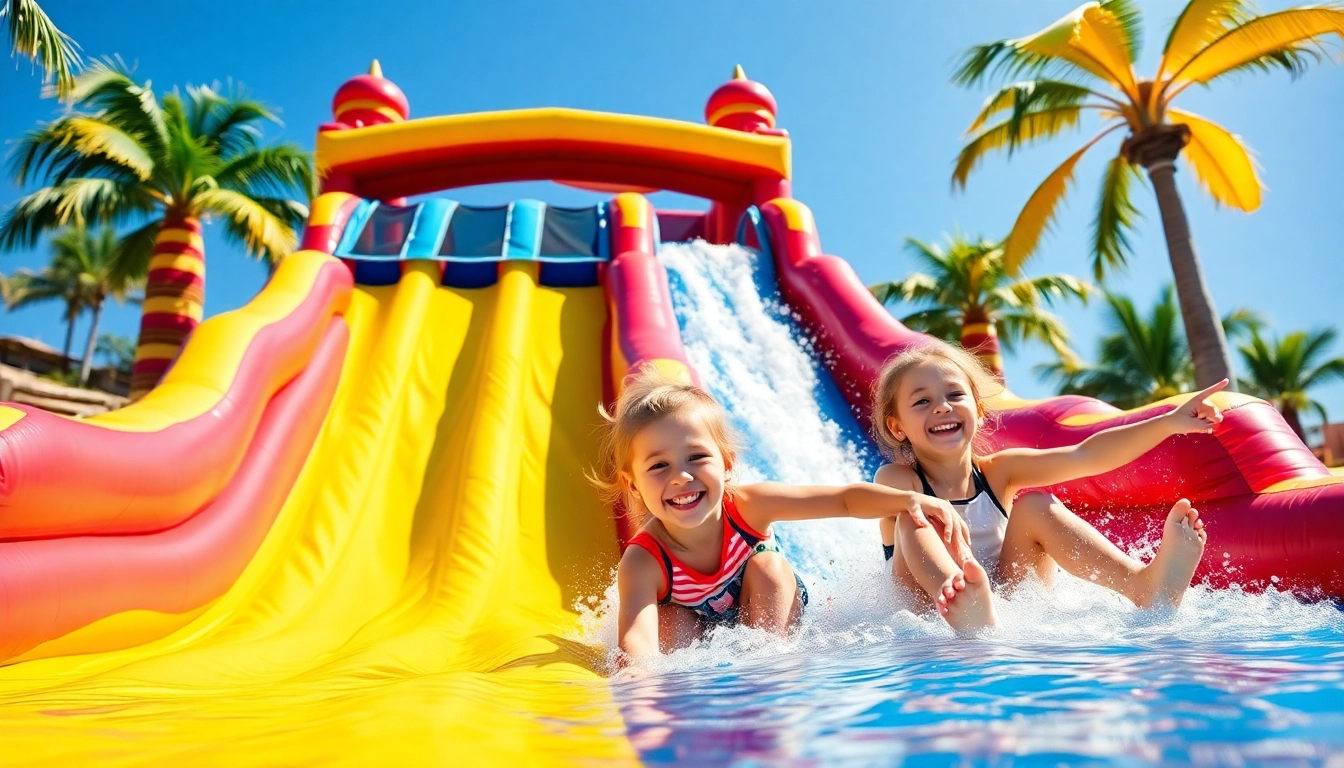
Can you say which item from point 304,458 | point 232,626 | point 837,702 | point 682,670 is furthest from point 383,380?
point 837,702

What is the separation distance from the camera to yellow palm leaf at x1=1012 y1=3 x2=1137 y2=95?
21.9ft

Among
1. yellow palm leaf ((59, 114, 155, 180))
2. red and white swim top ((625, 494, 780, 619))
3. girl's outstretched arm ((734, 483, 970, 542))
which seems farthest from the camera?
yellow palm leaf ((59, 114, 155, 180))

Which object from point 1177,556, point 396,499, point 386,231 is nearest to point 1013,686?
point 1177,556

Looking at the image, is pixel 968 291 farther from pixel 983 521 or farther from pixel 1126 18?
pixel 983 521

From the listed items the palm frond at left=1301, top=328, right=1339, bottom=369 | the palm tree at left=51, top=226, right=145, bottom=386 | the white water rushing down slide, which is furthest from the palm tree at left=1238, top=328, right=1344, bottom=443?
the palm tree at left=51, top=226, right=145, bottom=386

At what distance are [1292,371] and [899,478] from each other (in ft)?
62.0

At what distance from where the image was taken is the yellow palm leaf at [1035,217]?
8.30 metres

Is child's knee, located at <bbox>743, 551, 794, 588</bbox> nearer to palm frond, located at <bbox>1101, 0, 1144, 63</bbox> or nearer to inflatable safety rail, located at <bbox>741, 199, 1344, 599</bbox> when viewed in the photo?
inflatable safety rail, located at <bbox>741, 199, 1344, 599</bbox>

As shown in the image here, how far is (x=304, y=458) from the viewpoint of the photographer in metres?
3.41

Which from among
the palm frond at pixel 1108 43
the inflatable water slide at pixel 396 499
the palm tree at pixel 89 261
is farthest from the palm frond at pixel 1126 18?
the palm tree at pixel 89 261

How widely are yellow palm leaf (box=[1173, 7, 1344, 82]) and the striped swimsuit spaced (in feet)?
22.7

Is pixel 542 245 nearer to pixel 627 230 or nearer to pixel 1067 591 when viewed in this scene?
pixel 627 230

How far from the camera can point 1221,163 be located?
7832mm

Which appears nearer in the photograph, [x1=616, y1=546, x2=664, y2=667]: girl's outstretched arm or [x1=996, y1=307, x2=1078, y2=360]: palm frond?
[x1=616, y1=546, x2=664, y2=667]: girl's outstretched arm
